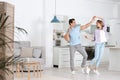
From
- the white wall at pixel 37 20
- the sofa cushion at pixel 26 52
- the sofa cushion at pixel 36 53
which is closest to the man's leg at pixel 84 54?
the sofa cushion at pixel 36 53

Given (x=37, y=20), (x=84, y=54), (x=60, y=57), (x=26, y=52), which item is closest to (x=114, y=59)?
(x=84, y=54)

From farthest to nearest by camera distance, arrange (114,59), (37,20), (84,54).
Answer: (37,20) < (114,59) < (84,54)

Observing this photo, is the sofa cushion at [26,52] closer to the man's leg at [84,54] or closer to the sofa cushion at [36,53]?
the sofa cushion at [36,53]

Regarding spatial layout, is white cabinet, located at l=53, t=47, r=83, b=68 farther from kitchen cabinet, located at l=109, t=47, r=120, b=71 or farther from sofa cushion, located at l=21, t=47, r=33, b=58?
kitchen cabinet, located at l=109, t=47, r=120, b=71

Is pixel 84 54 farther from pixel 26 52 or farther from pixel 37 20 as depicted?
pixel 37 20

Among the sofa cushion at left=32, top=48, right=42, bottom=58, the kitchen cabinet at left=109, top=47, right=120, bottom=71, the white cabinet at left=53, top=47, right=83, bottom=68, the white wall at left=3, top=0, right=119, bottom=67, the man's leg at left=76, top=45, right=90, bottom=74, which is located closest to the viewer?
the man's leg at left=76, top=45, right=90, bottom=74

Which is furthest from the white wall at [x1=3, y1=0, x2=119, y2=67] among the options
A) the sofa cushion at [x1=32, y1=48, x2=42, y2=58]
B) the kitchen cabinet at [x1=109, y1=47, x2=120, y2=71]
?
the kitchen cabinet at [x1=109, y1=47, x2=120, y2=71]

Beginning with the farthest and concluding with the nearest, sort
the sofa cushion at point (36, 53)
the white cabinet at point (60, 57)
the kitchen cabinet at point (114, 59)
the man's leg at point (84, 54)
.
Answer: the white cabinet at point (60, 57) < the sofa cushion at point (36, 53) < the kitchen cabinet at point (114, 59) < the man's leg at point (84, 54)

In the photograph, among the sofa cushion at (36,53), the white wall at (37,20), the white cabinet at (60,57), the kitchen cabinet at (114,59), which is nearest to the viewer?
the kitchen cabinet at (114,59)

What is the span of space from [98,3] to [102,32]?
421cm

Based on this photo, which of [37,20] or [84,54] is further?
[37,20]

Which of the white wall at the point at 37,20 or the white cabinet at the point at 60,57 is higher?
the white wall at the point at 37,20

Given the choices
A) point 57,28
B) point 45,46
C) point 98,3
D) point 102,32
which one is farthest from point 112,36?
point 102,32

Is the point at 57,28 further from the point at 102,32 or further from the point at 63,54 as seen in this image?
the point at 102,32
